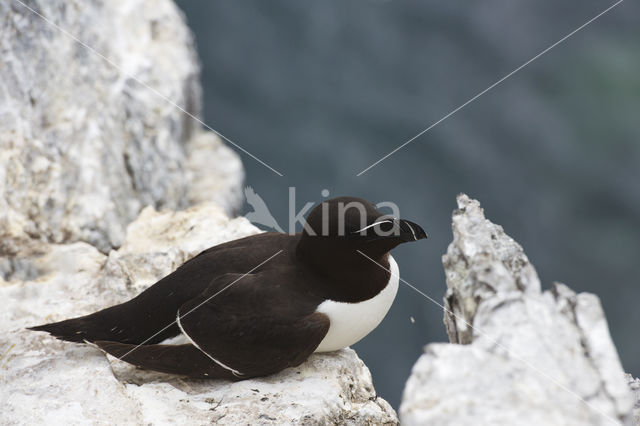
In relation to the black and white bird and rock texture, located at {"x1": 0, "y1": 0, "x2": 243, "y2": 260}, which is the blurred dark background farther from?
the black and white bird

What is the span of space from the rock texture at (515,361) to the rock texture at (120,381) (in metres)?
0.99

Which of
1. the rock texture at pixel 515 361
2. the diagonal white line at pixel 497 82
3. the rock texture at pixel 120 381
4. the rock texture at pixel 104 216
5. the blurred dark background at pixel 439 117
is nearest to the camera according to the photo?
the rock texture at pixel 515 361

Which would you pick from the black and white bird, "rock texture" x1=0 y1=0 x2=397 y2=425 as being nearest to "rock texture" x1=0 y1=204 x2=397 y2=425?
"rock texture" x1=0 y1=0 x2=397 y2=425

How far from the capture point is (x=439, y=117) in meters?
9.26

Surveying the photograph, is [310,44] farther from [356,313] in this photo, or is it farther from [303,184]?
[356,313]

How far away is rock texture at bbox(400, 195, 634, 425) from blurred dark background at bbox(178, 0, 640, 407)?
5591 millimetres

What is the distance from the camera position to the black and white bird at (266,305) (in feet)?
11.0

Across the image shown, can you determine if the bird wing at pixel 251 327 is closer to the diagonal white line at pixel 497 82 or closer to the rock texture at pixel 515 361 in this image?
the rock texture at pixel 515 361

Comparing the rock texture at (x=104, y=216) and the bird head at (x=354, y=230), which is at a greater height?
the bird head at (x=354, y=230)

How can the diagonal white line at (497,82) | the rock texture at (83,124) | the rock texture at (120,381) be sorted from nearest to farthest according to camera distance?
the rock texture at (120,381) → the rock texture at (83,124) → the diagonal white line at (497,82)

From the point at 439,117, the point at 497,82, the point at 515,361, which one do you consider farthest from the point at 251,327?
the point at 497,82

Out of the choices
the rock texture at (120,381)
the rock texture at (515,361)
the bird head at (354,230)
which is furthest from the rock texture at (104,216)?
the rock texture at (515,361)

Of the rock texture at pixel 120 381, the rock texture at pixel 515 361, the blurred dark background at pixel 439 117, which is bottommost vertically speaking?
the rock texture at pixel 120 381

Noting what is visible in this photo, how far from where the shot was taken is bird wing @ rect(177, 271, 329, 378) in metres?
3.36
